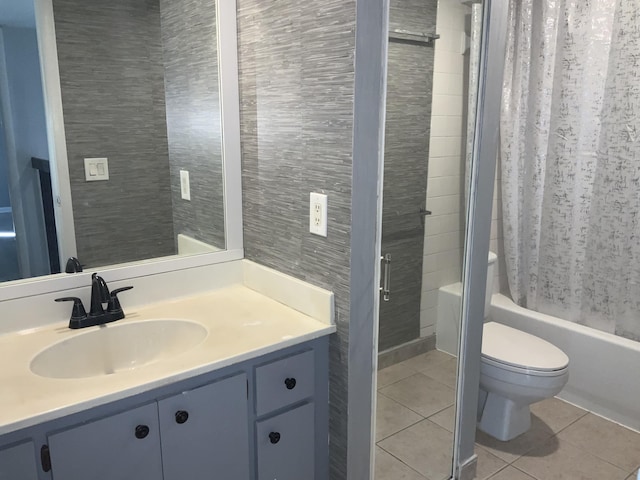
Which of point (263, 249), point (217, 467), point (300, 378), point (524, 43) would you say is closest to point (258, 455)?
point (217, 467)

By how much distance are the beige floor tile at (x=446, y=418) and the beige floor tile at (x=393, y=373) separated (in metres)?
0.22

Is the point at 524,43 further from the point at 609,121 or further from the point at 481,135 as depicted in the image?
the point at 481,135

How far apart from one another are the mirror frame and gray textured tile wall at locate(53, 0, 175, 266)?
24 mm

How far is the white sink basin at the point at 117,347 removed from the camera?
1429mm

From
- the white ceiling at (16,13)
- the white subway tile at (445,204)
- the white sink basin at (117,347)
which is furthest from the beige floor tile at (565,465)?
the white ceiling at (16,13)

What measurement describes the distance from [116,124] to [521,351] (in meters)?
1.85

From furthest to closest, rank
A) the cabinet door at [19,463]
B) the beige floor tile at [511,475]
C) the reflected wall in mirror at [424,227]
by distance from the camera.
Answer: the beige floor tile at [511,475] → the reflected wall in mirror at [424,227] → the cabinet door at [19,463]

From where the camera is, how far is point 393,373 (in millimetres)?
1810

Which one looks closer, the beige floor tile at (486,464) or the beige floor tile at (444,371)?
the beige floor tile at (444,371)

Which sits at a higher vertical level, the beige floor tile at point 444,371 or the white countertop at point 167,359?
the white countertop at point 167,359

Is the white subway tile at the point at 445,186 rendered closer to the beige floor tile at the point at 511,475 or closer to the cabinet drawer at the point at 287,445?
the cabinet drawer at the point at 287,445

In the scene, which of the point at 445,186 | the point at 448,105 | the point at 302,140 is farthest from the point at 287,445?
the point at 448,105

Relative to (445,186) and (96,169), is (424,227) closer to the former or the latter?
(445,186)

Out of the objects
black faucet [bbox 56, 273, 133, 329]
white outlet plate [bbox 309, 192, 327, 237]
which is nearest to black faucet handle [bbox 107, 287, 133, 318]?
black faucet [bbox 56, 273, 133, 329]
